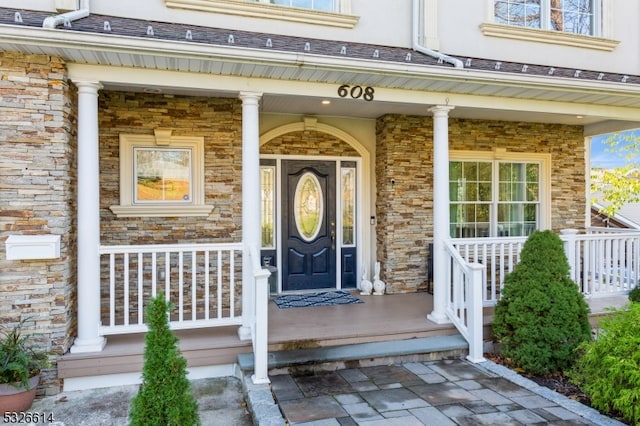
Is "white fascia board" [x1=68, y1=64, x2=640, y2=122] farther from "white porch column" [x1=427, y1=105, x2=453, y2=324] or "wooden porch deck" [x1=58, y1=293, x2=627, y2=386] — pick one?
"wooden porch deck" [x1=58, y1=293, x2=627, y2=386]

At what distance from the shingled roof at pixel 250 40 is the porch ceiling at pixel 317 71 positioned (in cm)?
2

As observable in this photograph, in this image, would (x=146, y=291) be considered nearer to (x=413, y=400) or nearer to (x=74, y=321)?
(x=74, y=321)

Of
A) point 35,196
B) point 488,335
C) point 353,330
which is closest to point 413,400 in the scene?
point 353,330

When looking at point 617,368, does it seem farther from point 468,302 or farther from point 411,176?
point 411,176

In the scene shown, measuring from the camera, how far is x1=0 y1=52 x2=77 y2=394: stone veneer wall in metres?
4.04

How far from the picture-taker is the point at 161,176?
5.80 m

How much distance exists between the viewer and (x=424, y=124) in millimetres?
7062

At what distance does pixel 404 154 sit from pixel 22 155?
499cm

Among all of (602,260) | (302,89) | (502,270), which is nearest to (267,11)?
(302,89)

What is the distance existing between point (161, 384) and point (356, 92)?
145 inches

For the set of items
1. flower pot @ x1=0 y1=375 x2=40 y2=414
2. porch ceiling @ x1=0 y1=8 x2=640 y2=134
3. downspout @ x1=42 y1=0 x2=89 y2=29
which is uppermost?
downspout @ x1=42 y1=0 x2=89 y2=29

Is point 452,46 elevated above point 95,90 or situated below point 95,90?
above

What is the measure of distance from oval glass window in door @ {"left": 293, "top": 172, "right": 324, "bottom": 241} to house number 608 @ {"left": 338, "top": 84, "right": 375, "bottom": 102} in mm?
2207

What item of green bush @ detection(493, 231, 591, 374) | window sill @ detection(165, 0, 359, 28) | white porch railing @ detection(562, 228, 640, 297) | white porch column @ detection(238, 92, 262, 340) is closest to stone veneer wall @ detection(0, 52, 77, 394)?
white porch column @ detection(238, 92, 262, 340)
